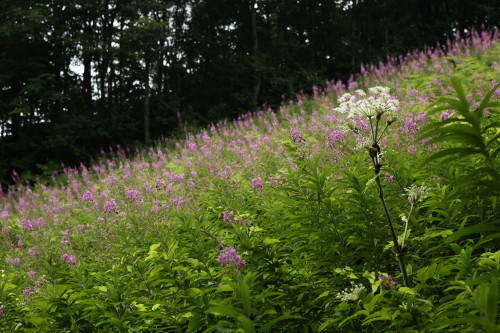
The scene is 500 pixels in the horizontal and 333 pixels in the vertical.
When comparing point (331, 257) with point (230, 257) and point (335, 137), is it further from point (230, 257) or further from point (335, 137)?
point (335, 137)

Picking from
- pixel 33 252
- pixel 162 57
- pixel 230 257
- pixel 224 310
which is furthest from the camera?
pixel 162 57

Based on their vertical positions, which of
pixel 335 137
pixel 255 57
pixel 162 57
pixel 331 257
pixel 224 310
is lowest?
pixel 331 257

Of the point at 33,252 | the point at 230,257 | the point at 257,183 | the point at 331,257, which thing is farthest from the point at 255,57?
the point at 230,257

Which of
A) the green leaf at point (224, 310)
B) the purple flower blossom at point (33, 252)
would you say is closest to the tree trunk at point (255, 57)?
the purple flower blossom at point (33, 252)

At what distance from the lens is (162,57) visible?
60.0 feet

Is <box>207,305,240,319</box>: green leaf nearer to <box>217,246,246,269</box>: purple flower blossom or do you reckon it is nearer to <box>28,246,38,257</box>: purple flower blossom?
<box>217,246,246,269</box>: purple flower blossom

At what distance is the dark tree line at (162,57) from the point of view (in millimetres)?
15211

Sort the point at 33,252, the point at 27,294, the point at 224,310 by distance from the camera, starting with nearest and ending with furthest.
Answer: the point at 224,310 → the point at 27,294 → the point at 33,252

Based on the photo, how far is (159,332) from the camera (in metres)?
3.06

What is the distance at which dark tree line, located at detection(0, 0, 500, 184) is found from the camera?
15211 mm

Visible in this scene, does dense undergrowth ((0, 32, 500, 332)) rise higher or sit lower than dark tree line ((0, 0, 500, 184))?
lower

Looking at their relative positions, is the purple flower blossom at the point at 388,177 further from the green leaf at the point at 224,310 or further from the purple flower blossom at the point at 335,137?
the green leaf at the point at 224,310

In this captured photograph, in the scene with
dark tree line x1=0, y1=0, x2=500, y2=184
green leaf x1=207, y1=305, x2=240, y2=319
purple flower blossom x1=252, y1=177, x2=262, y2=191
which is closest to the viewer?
green leaf x1=207, y1=305, x2=240, y2=319

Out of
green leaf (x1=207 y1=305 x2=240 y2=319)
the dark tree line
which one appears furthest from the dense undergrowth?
the dark tree line
